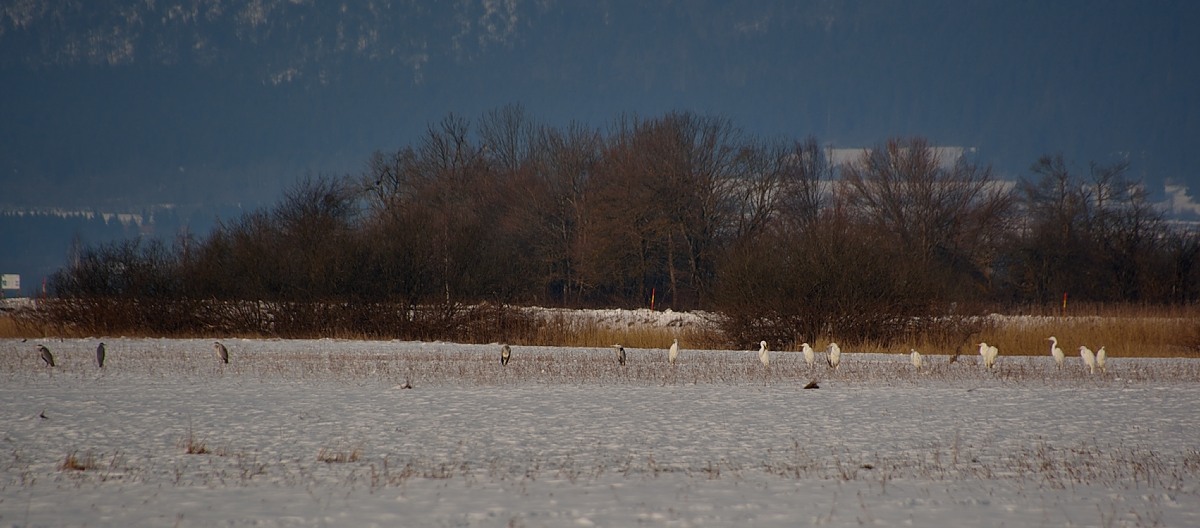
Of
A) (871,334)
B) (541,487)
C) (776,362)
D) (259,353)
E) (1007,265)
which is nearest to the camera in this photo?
→ (541,487)

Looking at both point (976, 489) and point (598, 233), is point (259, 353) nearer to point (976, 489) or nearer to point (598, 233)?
point (976, 489)

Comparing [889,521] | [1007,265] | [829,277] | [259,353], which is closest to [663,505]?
[889,521]

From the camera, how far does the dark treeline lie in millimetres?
30781

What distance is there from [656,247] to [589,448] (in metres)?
42.3

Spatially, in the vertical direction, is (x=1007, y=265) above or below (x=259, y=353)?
above

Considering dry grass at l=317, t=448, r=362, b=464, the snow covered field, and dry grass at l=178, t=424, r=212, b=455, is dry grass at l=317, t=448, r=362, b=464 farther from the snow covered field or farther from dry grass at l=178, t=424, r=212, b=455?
dry grass at l=178, t=424, r=212, b=455

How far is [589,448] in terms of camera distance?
11477mm

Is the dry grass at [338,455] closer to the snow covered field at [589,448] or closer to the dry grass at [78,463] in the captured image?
the snow covered field at [589,448]

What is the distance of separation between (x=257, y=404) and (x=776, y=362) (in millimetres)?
12874

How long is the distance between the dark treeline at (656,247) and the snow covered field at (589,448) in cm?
1046

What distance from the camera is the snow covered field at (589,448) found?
840cm

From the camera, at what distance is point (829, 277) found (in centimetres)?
3017

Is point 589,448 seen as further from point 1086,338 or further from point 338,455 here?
point 1086,338

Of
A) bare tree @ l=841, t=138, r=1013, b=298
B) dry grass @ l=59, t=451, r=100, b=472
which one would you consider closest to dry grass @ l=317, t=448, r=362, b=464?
dry grass @ l=59, t=451, r=100, b=472
